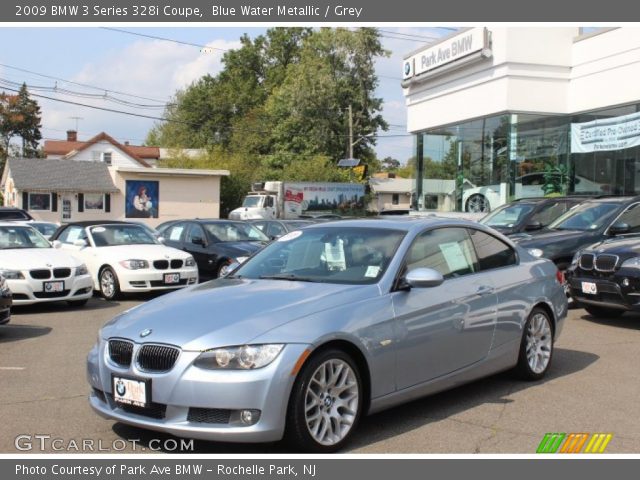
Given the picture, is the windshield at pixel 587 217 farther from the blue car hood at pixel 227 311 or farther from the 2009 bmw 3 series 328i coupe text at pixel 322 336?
the blue car hood at pixel 227 311

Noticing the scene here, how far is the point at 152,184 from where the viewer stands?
4297 cm

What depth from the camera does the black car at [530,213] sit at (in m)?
14.8

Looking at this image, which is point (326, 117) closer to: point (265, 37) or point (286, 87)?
point (286, 87)

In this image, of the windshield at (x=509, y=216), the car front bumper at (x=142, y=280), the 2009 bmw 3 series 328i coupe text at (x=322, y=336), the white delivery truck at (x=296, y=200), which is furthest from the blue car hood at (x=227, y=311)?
the white delivery truck at (x=296, y=200)

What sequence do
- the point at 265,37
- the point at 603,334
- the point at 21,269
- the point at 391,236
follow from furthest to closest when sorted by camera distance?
the point at 265,37 → the point at 21,269 → the point at 603,334 → the point at 391,236

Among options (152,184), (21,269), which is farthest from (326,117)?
(21,269)

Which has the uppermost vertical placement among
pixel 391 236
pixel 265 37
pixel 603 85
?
pixel 265 37

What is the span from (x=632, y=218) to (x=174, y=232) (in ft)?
31.8

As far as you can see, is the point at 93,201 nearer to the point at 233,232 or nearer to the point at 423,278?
the point at 233,232

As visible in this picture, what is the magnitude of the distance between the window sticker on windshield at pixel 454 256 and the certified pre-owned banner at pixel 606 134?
16.2 metres

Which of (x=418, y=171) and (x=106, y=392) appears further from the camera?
(x=418, y=171)

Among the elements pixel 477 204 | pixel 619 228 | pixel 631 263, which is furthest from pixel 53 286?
pixel 477 204

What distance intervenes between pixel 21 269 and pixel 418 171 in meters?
18.3

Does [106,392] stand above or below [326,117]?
below
